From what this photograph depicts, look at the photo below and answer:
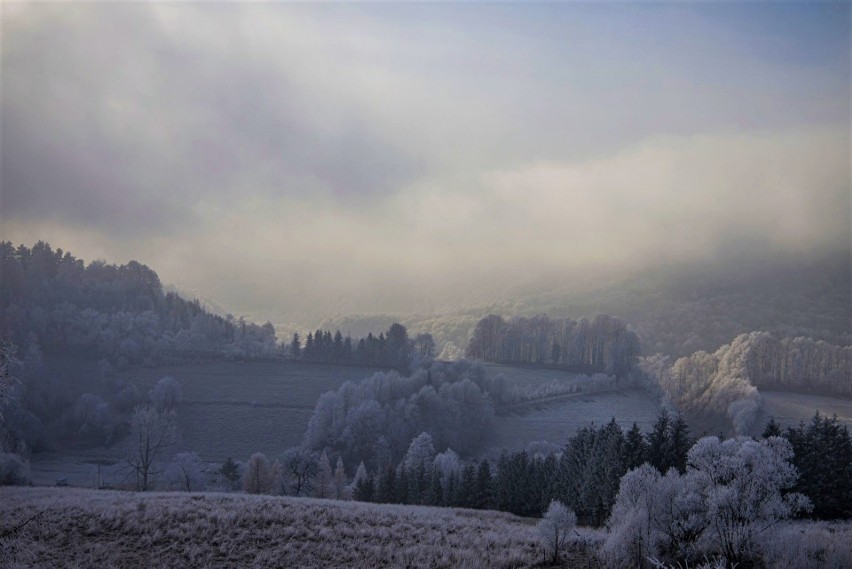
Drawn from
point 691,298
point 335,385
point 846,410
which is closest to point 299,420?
point 335,385

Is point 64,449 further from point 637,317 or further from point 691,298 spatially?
point 691,298

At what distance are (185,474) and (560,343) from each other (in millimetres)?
85525

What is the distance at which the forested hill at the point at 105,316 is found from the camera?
121m

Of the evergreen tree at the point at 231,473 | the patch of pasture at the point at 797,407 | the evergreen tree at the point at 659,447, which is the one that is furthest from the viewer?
the evergreen tree at the point at 231,473

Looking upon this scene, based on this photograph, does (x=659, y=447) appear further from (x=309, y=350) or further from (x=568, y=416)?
(x=309, y=350)

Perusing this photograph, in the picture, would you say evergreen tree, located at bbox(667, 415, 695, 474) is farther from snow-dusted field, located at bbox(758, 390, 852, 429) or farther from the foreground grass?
snow-dusted field, located at bbox(758, 390, 852, 429)

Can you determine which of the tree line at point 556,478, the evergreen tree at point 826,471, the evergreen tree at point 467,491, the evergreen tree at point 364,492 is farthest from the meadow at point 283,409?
the evergreen tree at point 467,491

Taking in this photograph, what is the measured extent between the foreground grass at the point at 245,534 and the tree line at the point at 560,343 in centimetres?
8339

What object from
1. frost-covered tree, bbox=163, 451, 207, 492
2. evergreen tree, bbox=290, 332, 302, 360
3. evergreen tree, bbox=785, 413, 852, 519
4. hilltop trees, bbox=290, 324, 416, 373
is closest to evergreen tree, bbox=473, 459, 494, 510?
evergreen tree, bbox=785, 413, 852, 519

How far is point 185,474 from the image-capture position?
252 ft

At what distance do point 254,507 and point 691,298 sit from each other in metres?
132

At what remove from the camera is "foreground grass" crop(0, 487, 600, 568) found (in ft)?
114

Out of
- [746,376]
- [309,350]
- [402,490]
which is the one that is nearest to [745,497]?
[402,490]

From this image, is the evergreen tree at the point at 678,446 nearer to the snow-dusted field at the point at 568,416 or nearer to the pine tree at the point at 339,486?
the snow-dusted field at the point at 568,416
